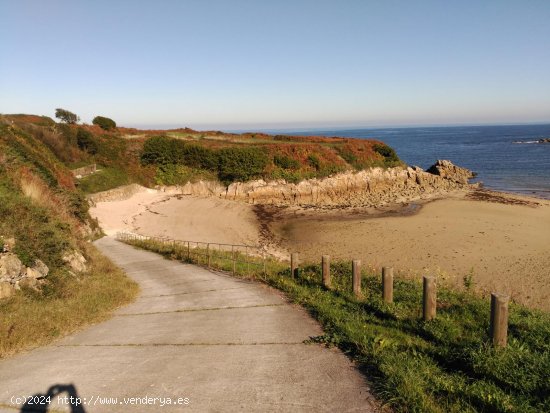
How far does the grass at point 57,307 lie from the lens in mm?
7469

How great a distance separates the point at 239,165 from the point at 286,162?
6.23m

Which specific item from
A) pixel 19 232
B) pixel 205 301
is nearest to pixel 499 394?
pixel 205 301

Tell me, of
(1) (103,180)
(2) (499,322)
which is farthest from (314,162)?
(2) (499,322)

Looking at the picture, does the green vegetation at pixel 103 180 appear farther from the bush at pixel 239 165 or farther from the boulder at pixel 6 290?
the boulder at pixel 6 290

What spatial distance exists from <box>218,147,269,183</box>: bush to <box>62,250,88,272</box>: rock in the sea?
31.8 m

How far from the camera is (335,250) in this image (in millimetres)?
24266

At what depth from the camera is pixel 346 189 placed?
46500mm

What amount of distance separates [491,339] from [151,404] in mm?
4962

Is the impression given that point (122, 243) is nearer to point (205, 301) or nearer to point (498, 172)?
point (205, 301)

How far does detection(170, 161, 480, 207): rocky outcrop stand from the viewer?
140ft

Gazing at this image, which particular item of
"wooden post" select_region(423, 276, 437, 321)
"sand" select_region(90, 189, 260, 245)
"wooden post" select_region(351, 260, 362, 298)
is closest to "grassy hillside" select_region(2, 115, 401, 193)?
"sand" select_region(90, 189, 260, 245)

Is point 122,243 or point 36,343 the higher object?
point 36,343

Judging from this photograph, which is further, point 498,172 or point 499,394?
point 498,172

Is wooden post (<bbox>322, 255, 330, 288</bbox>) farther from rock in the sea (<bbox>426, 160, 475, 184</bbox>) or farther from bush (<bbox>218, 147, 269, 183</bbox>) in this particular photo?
rock in the sea (<bbox>426, 160, 475, 184</bbox>)
